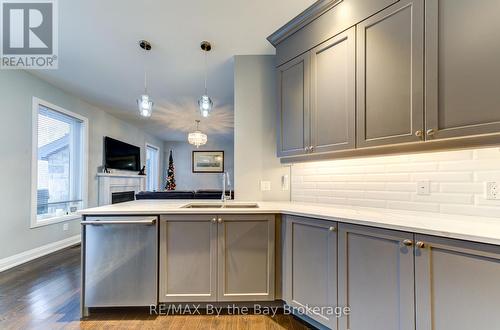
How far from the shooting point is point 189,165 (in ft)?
31.0

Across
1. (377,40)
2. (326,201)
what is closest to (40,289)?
(326,201)

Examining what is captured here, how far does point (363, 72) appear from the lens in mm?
1727

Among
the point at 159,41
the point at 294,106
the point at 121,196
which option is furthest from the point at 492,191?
the point at 121,196

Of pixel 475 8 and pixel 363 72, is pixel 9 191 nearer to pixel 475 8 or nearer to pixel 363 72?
pixel 363 72

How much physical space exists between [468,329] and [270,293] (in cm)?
131

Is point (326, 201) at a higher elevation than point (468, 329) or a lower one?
higher

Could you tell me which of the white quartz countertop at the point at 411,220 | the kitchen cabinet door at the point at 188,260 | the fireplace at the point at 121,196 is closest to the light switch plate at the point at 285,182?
the white quartz countertop at the point at 411,220

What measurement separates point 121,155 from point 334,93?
5.52 m

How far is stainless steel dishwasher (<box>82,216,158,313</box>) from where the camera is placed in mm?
2029

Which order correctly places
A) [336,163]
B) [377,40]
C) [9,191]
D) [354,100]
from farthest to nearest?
1. [9,191]
2. [336,163]
3. [354,100]
4. [377,40]

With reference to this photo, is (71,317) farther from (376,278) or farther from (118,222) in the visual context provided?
(376,278)

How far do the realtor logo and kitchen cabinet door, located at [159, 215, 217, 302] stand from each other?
2.25m

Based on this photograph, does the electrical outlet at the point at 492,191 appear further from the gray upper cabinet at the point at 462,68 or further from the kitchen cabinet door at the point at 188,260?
the kitchen cabinet door at the point at 188,260

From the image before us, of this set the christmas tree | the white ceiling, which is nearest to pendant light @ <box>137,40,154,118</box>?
the white ceiling
